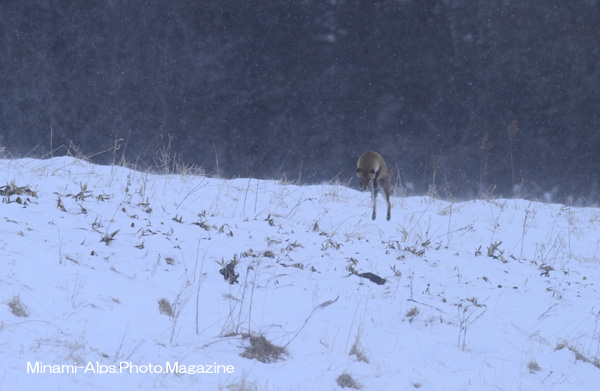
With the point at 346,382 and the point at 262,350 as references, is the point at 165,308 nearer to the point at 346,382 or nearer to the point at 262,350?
the point at 262,350

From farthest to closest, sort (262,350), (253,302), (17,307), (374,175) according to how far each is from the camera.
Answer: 1. (374,175)
2. (253,302)
3. (262,350)
4. (17,307)

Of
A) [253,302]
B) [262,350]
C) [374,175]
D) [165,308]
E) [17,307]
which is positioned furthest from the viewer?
[374,175]

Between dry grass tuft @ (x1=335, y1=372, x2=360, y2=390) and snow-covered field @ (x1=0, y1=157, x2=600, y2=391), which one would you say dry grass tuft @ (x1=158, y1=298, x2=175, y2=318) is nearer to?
snow-covered field @ (x1=0, y1=157, x2=600, y2=391)

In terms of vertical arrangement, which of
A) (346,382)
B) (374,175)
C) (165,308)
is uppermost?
(374,175)

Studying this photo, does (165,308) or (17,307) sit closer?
(17,307)

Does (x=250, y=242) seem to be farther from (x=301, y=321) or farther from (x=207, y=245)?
(x=301, y=321)

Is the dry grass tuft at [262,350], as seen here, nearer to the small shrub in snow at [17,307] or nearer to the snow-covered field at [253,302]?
the snow-covered field at [253,302]

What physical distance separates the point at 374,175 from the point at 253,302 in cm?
554

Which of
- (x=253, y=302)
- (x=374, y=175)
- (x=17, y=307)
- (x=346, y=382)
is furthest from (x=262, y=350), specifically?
(x=374, y=175)

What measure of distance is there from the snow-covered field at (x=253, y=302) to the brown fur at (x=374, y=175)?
6.47 ft

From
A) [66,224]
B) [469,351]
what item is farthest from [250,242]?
[469,351]

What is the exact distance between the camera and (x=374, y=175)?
958 cm

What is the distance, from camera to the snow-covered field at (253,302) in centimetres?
331

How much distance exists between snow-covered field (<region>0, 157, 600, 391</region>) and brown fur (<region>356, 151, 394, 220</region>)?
197cm
